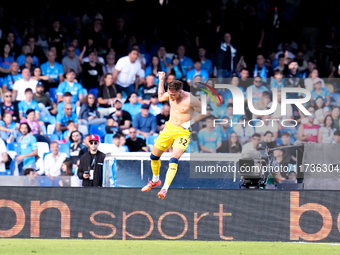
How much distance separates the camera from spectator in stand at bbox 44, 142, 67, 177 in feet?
43.6

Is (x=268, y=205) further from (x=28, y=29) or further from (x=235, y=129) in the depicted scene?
(x=28, y=29)

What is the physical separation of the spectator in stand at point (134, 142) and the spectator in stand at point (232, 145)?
1815 millimetres

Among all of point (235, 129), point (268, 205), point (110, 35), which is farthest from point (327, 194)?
point (110, 35)

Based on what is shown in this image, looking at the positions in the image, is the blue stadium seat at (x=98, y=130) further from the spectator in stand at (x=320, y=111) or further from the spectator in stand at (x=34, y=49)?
the spectator in stand at (x=320, y=111)

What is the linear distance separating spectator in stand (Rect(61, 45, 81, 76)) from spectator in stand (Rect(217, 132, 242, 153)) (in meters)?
5.15

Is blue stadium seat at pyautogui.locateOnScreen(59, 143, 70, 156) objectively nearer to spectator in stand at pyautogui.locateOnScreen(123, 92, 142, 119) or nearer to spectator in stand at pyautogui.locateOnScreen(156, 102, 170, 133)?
spectator in stand at pyautogui.locateOnScreen(123, 92, 142, 119)

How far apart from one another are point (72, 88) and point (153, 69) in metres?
2.39

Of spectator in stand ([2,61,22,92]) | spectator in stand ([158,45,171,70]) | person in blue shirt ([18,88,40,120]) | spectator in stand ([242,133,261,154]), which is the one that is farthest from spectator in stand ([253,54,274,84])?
spectator in stand ([2,61,22,92])

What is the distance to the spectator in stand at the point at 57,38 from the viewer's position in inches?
674

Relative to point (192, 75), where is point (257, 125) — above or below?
below

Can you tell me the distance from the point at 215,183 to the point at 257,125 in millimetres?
4001

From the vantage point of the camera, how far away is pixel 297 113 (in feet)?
50.6

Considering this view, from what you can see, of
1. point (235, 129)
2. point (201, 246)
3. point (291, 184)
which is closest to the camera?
point (201, 246)

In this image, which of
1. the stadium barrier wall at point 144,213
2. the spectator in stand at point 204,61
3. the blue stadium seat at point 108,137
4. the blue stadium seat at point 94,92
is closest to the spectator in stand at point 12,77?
the blue stadium seat at point 94,92
